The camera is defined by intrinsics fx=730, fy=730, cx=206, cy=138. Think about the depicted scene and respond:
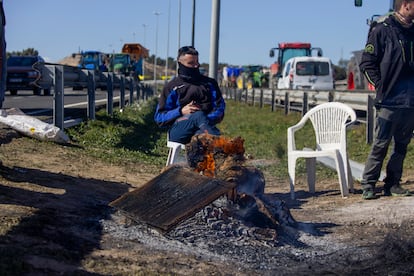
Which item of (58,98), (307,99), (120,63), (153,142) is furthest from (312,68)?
(58,98)

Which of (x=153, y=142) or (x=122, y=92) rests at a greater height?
(x=122, y=92)

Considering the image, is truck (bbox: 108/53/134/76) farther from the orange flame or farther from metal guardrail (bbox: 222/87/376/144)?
the orange flame

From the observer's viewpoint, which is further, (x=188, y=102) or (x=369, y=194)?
(x=369, y=194)

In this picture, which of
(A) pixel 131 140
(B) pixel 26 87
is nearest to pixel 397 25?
(A) pixel 131 140

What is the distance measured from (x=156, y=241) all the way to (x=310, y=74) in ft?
96.3

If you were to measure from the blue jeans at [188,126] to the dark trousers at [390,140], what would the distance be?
5.64ft

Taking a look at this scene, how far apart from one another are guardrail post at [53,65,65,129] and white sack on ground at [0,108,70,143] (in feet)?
2.31

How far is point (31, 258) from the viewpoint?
430 cm

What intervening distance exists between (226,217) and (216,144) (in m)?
0.92

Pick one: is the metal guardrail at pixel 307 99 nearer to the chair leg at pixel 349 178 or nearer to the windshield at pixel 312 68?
the windshield at pixel 312 68

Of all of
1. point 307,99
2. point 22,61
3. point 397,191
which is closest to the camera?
point 397,191

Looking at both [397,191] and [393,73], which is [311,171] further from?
[393,73]

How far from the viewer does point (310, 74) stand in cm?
3391

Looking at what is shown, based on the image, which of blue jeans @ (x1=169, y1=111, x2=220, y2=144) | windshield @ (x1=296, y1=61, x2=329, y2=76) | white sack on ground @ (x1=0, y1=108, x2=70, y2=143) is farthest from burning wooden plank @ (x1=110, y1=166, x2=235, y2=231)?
windshield @ (x1=296, y1=61, x2=329, y2=76)
